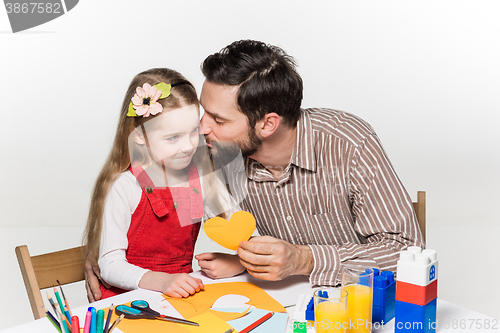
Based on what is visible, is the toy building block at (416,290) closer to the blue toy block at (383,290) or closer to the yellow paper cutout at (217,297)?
the blue toy block at (383,290)

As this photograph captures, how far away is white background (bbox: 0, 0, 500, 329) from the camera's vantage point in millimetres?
3518

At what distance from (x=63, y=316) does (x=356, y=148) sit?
920 mm

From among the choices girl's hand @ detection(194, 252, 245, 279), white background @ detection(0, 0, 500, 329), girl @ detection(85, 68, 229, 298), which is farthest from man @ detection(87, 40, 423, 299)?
white background @ detection(0, 0, 500, 329)

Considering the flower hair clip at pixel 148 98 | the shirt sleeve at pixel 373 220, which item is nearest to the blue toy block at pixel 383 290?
the shirt sleeve at pixel 373 220

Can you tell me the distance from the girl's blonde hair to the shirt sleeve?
1.23ft

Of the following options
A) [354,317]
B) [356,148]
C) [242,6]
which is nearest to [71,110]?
[242,6]

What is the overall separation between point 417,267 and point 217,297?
500mm

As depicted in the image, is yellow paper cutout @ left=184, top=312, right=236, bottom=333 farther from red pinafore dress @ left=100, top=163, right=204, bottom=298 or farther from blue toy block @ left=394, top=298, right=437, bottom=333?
red pinafore dress @ left=100, top=163, right=204, bottom=298

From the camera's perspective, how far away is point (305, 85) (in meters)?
3.69

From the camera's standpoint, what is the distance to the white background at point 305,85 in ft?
11.5

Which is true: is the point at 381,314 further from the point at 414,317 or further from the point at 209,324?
the point at 209,324

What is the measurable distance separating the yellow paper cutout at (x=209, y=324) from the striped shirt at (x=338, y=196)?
38 centimetres

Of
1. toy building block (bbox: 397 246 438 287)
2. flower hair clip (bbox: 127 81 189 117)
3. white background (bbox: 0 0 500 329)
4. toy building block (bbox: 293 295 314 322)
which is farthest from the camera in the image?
white background (bbox: 0 0 500 329)

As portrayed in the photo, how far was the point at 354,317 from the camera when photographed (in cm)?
90
